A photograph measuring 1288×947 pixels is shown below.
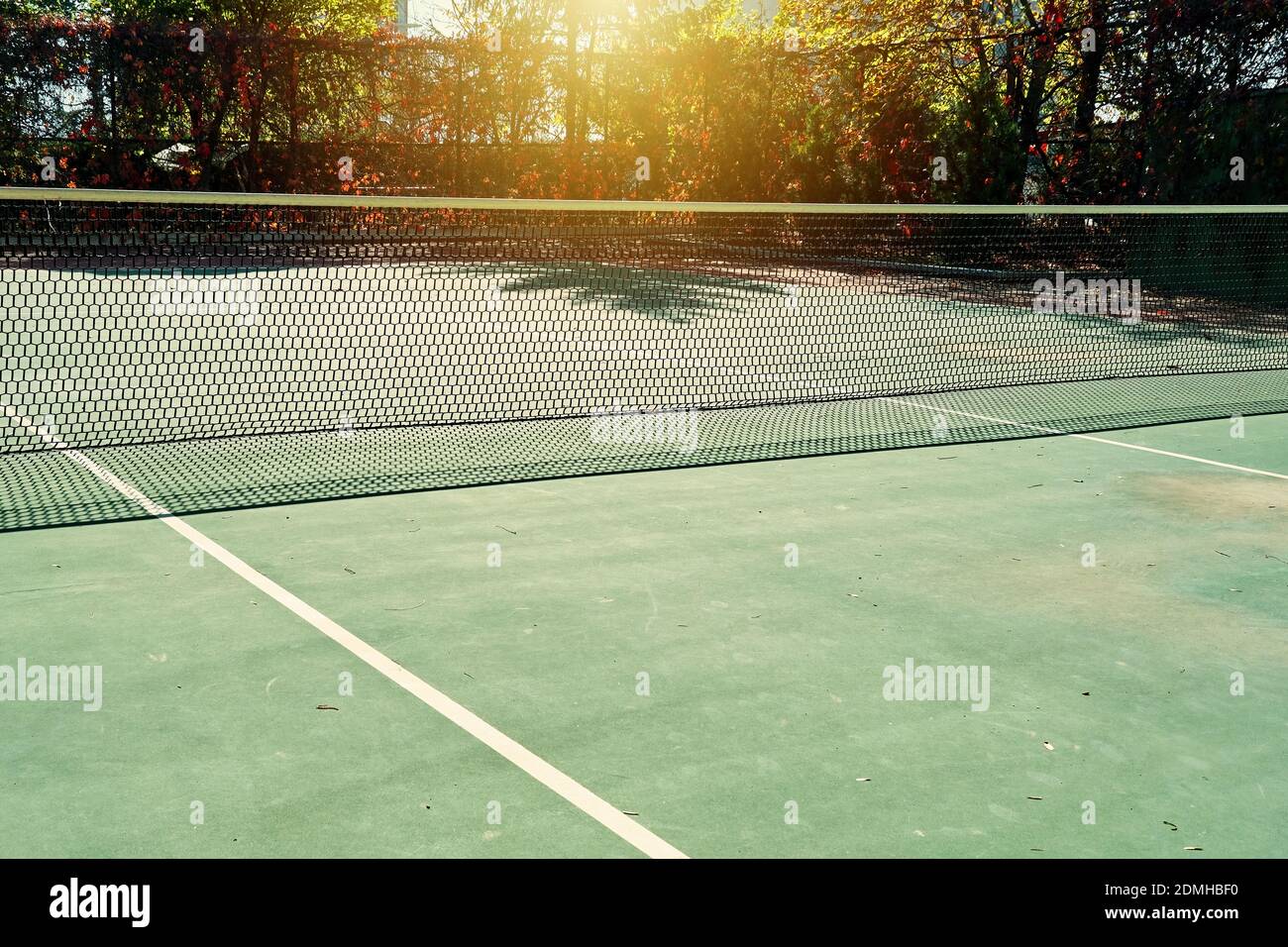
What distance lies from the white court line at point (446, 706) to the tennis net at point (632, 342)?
3.35 feet

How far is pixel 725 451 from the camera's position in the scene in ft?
30.2

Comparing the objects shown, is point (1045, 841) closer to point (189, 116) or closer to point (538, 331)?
point (538, 331)

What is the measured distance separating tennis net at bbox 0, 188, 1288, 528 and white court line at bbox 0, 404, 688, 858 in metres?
1.02

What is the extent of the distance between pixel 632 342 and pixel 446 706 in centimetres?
938

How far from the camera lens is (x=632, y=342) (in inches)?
543

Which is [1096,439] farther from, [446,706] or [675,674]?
[446,706]

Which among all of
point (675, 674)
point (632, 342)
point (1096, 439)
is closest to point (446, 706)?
point (675, 674)

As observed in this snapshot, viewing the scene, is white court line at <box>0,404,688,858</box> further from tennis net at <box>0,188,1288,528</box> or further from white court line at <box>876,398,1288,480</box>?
white court line at <box>876,398,1288,480</box>

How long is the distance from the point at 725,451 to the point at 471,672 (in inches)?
176

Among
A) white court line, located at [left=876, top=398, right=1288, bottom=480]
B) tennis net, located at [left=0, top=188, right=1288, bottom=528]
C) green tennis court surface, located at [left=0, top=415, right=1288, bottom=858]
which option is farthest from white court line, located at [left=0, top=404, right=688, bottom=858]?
white court line, located at [left=876, top=398, right=1288, bottom=480]

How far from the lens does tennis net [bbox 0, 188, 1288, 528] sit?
9.45 m

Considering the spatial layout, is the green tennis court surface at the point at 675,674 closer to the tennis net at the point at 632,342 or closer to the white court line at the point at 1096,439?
the white court line at the point at 1096,439

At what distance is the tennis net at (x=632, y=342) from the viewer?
9453 millimetres
